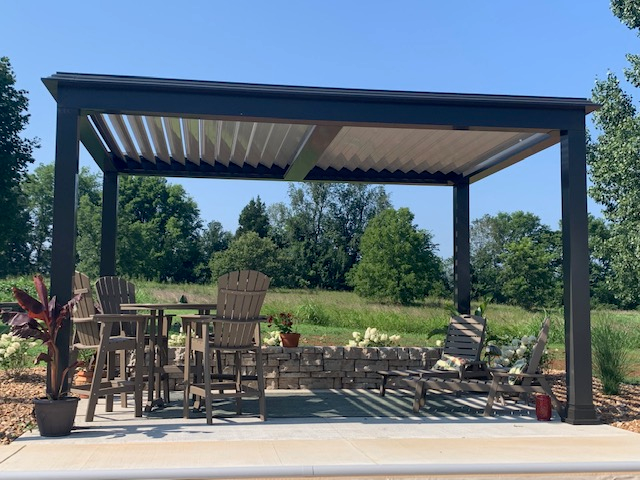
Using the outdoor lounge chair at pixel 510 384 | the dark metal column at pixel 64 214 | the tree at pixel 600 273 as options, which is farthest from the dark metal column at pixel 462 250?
the tree at pixel 600 273

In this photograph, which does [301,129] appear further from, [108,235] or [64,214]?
[108,235]

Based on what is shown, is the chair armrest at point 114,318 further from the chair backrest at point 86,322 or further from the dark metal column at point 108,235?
the dark metal column at point 108,235

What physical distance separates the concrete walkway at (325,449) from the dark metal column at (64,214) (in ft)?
3.41

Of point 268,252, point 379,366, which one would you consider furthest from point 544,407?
point 268,252

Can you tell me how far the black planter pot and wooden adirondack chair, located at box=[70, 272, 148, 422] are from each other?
590 mm

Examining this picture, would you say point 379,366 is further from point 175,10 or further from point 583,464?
point 175,10

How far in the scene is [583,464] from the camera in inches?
167

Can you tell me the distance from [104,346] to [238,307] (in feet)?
3.92

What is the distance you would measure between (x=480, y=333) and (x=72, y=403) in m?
4.32

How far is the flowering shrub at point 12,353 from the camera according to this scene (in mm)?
8461

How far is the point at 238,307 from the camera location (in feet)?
20.0

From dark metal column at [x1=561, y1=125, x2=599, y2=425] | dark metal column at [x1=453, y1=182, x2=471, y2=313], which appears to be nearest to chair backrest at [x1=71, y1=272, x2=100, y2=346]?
dark metal column at [x1=561, y1=125, x2=599, y2=425]

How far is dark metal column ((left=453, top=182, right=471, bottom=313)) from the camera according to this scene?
9375 mm

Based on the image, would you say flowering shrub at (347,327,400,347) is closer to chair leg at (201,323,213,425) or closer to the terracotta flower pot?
the terracotta flower pot
